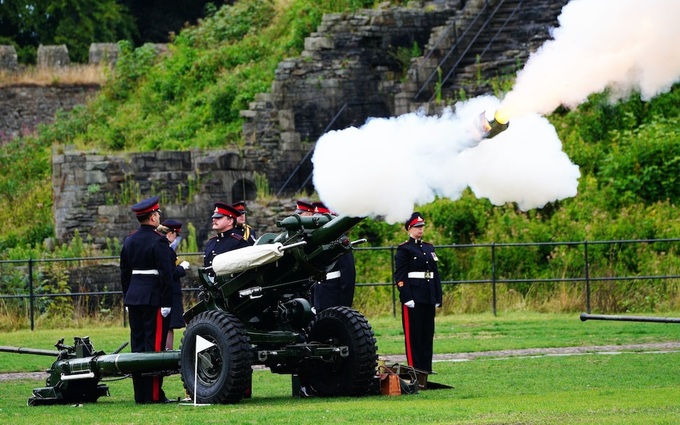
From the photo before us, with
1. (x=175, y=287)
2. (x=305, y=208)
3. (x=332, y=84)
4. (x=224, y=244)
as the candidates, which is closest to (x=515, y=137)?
(x=305, y=208)

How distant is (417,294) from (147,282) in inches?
159

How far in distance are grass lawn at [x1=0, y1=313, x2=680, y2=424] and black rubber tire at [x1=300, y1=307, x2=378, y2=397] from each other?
0.31 m

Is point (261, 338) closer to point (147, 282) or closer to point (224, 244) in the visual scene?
point (147, 282)

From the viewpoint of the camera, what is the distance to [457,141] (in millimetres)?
18812

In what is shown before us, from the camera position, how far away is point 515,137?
19.9 meters

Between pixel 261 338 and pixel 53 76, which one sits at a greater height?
pixel 53 76

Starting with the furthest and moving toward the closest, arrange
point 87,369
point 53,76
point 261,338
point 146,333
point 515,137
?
point 53,76, point 515,137, point 146,333, point 87,369, point 261,338

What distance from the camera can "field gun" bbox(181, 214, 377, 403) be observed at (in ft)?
59.7

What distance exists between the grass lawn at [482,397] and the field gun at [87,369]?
0.31 meters

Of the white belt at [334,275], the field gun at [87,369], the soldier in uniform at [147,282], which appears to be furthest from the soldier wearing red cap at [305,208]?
the field gun at [87,369]

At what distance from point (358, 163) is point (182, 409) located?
11.7 ft

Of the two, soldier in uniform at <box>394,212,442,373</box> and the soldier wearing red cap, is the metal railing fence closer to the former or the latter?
soldier in uniform at <box>394,212,442,373</box>

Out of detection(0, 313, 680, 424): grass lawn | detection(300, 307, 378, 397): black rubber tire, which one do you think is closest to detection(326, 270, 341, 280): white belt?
detection(0, 313, 680, 424): grass lawn

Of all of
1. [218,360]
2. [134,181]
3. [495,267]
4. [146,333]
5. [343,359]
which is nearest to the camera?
[218,360]
